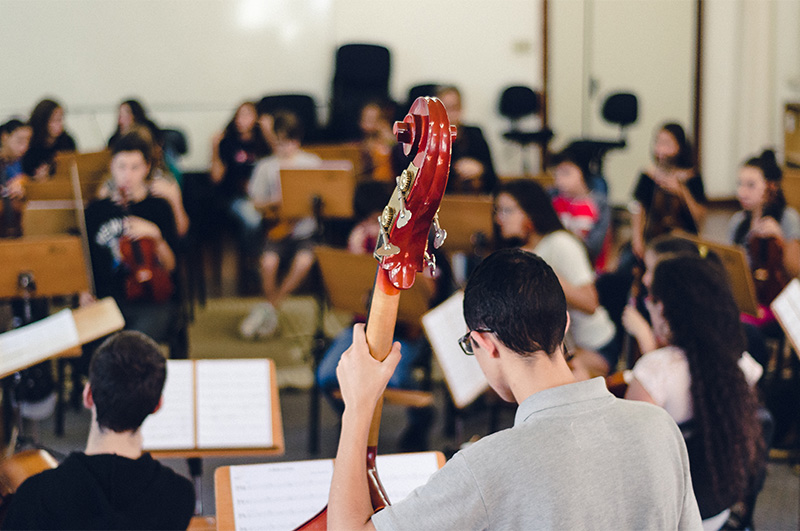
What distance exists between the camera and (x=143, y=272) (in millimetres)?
3336

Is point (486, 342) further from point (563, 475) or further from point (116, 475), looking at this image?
point (116, 475)

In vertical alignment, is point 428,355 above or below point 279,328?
above

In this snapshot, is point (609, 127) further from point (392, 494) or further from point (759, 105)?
point (392, 494)

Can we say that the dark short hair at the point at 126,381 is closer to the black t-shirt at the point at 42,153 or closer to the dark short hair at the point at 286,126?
the dark short hair at the point at 286,126

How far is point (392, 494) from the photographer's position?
162 cm

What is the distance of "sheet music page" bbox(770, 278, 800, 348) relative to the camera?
264 centimetres

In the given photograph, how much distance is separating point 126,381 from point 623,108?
6011 millimetres

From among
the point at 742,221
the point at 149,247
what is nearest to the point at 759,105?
the point at 742,221

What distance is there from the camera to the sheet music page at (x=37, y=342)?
2.19 metres

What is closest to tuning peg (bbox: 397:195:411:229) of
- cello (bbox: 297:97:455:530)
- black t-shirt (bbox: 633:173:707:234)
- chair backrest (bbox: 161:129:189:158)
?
cello (bbox: 297:97:455:530)

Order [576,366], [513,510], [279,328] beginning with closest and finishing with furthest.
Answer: [513,510] < [576,366] < [279,328]

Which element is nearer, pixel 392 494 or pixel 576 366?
pixel 392 494

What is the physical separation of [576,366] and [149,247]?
67.8 inches

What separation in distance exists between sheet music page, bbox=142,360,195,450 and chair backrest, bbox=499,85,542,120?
18.2 ft
